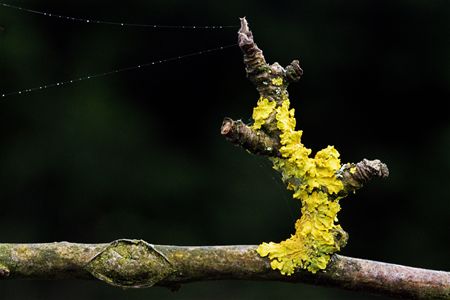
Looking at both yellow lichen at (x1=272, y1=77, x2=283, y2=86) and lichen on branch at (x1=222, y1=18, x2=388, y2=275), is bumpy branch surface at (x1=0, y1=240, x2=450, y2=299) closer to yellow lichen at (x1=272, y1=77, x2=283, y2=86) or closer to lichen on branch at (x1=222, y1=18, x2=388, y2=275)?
lichen on branch at (x1=222, y1=18, x2=388, y2=275)

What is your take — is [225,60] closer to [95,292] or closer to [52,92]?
[52,92]

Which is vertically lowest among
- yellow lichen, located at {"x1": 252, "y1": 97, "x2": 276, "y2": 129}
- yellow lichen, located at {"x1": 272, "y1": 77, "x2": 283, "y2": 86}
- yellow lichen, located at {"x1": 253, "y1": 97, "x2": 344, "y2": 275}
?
yellow lichen, located at {"x1": 253, "y1": 97, "x2": 344, "y2": 275}

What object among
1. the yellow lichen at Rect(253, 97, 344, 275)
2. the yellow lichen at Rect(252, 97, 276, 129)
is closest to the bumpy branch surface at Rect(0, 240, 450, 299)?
the yellow lichen at Rect(253, 97, 344, 275)

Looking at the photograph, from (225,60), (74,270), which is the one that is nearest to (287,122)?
(74,270)

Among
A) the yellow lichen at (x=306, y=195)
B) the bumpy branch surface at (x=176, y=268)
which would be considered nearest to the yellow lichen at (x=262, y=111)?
the yellow lichen at (x=306, y=195)

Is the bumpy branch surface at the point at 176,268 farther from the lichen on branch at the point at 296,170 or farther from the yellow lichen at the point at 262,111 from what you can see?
the yellow lichen at the point at 262,111

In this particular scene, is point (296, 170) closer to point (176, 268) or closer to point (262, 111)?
point (262, 111)
